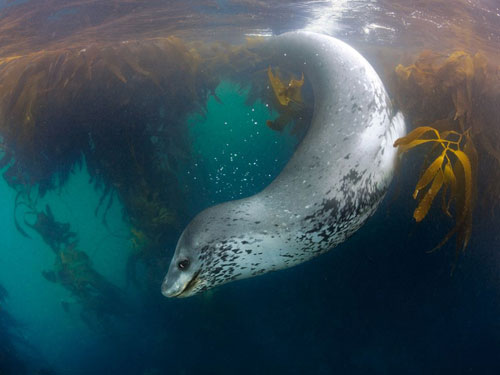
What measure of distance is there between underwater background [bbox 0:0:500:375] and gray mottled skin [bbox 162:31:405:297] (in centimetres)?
63

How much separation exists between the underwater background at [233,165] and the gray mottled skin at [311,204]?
0.63 meters

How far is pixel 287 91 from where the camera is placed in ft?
8.38

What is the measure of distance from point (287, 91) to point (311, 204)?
1.15 metres

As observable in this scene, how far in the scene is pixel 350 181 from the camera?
1898 mm

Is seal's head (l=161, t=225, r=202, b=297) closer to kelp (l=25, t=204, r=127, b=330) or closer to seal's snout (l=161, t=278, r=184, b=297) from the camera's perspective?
seal's snout (l=161, t=278, r=184, b=297)

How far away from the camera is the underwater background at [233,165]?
302 cm

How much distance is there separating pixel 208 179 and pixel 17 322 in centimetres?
605

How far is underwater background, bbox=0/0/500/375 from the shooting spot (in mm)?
3021

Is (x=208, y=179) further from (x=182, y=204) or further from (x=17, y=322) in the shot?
(x=17, y=322)

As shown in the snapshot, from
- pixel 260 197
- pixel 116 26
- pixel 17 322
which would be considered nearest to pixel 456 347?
pixel 260 197

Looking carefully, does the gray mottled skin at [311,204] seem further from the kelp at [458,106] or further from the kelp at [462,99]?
the kelp at [462,99]

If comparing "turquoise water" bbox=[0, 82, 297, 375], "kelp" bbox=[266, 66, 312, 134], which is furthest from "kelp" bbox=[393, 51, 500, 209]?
"turquoise water" bbox=[0, 82, 297, 375]

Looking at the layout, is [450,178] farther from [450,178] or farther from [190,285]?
[190,285]

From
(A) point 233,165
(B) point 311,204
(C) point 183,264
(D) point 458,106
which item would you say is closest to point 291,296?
(A) point 233,165
